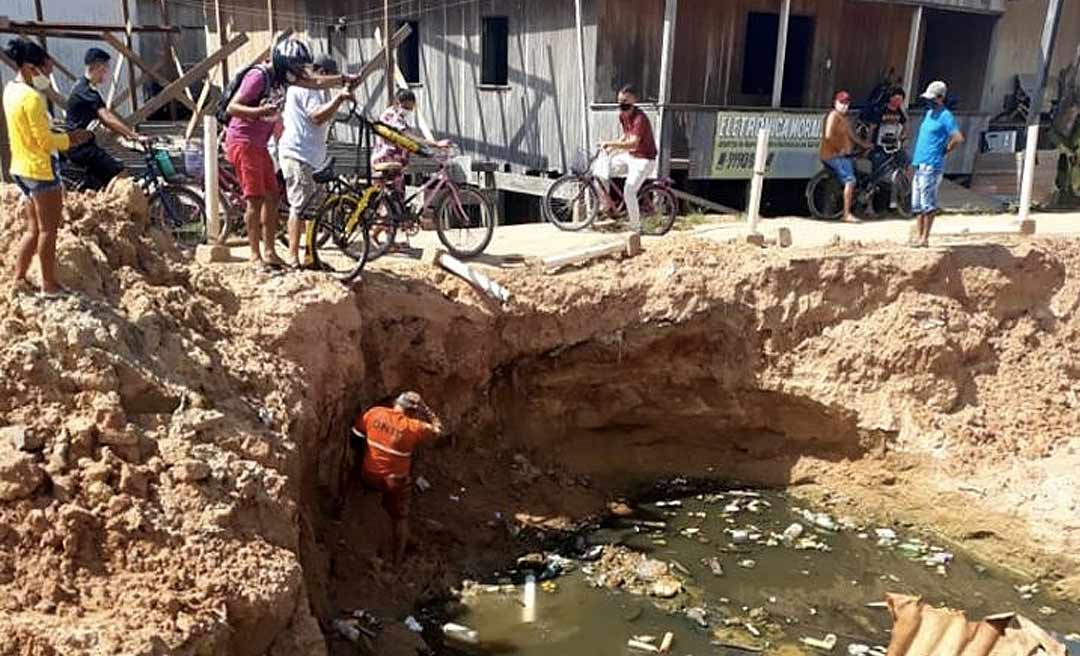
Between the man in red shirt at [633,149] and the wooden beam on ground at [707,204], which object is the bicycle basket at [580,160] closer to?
the wooden beam on ground at [707,204]

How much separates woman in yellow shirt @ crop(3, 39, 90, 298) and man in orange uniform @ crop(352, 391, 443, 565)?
8.91 ft

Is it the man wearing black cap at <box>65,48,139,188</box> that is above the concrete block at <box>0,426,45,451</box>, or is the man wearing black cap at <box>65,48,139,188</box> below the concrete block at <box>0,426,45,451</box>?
above

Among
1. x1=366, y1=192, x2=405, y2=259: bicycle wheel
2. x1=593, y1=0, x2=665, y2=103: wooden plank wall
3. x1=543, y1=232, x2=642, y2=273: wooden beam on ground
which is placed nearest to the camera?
x1=366, y1=192, x2=405, y2=259: bicycle wheel

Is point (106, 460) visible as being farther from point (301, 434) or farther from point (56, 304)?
point (301, 434)

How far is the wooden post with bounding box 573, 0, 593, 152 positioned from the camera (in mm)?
13914

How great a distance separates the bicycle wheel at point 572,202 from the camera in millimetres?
12250

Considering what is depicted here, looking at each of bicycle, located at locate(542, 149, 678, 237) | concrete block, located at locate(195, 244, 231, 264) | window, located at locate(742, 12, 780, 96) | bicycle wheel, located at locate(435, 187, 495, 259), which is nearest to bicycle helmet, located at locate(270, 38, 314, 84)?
concrete block, located at locate(195, 244, 231, 264)

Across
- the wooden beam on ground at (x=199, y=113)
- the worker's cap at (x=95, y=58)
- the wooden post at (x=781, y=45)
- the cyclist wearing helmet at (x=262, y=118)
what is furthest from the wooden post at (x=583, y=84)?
the worker's cap at (x=95, y=58)

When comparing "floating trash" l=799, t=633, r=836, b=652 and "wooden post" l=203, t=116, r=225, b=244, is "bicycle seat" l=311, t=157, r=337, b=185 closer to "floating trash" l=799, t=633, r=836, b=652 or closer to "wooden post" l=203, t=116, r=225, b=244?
"wooden post" l=203, t=116, r=225, b=244

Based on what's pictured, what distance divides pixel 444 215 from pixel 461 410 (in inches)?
80.9

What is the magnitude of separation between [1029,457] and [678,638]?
4.75m

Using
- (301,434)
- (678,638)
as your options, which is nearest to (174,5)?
(301,434)

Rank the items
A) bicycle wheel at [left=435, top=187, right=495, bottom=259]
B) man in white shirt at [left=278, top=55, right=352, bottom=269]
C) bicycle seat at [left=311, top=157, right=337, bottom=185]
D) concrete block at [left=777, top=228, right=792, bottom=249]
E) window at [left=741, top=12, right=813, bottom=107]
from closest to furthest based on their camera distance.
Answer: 1. man in white shirt at [left=278, top=55, right=352, bottom=269]
2. bicycle seat at [left=311, top=157, right=337, bottom=185]
3. bicycle wheel at [left=435, top=187, right=495, bottom=259]
4. concrete block at [left=777, top=228, right=792, bottom=249]
5. window at [left=741, top=12, right=813, bottom=107]

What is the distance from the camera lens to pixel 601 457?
10.7 metres
